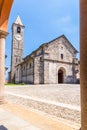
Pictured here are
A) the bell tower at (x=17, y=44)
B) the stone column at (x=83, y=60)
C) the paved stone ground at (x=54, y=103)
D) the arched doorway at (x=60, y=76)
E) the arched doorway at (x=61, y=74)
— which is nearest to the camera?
the stone column at (x=83, y=60)

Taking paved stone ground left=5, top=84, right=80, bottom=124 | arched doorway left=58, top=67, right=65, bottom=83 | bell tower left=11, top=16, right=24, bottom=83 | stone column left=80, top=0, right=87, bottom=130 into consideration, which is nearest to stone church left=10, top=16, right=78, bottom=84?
Result: arched doorway left=58, top=67, right=65, bottom=83

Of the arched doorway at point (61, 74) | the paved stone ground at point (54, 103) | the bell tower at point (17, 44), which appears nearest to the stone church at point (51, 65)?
the arched doorway at point (61, 74)

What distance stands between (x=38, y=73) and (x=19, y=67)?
896 centimetres

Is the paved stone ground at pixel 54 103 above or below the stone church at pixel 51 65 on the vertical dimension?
below

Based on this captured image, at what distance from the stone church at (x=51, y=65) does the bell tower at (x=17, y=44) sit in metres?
0.67

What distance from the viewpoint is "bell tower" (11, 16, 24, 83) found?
40.1 m

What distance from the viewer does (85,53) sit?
174 cm

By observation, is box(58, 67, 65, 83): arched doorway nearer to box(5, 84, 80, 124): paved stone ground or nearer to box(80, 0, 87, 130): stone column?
box(5, 84, 80, 124): paved stone ground

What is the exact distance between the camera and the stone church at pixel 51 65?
30.1 m

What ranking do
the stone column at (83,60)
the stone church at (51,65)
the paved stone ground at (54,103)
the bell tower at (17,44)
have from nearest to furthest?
the stone column at (83,60) → the paved stone ground at (54,103) → the stone church at (51,65) → the bell tower at (17,44)

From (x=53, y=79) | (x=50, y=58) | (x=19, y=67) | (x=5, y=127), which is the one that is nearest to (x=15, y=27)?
(x=19, y=67)

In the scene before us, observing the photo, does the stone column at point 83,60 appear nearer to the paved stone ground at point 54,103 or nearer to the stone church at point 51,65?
the paved stone ground at point 54,103

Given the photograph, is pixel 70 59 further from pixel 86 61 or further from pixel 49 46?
pixel 86 61

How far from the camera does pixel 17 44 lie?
41.6 metres
